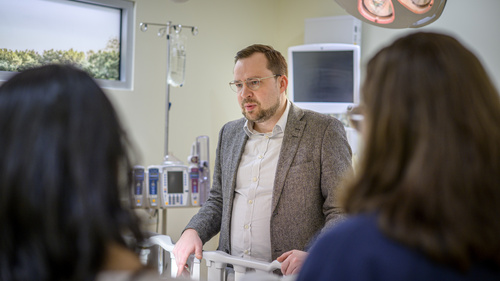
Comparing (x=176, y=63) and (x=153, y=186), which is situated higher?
(x=176, y=63)

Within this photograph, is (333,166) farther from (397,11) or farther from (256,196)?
(397,11)

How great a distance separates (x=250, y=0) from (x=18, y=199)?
13.7ft

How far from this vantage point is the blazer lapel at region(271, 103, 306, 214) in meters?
2.10

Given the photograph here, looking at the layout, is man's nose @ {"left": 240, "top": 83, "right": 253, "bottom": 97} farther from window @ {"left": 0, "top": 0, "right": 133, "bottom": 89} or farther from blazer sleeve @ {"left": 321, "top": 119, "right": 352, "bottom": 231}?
window @ {"left": 0, "top": 0, "right": 133, "bottom": 89}

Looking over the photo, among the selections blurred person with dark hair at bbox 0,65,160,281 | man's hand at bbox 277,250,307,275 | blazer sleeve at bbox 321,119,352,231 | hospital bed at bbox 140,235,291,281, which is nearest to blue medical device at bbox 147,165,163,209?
hospital bed at bbox 140,235,291,281

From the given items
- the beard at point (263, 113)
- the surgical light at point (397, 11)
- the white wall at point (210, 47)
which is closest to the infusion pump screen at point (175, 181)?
the white wall at point (210, 47)

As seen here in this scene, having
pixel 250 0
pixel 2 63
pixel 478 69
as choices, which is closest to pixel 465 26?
pixel 250 0

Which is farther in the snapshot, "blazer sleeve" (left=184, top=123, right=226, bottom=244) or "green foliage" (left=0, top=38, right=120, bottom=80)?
"green foliage" (left=0, top=38, right=120, bottom=80)

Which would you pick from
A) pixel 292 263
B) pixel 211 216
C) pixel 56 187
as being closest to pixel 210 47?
pixel 211 216

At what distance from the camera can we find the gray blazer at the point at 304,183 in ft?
6.77

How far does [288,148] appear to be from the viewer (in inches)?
85.0

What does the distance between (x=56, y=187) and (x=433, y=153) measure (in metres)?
0.56

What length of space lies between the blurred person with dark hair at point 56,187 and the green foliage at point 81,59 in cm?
302

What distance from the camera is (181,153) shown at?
4141 mm
